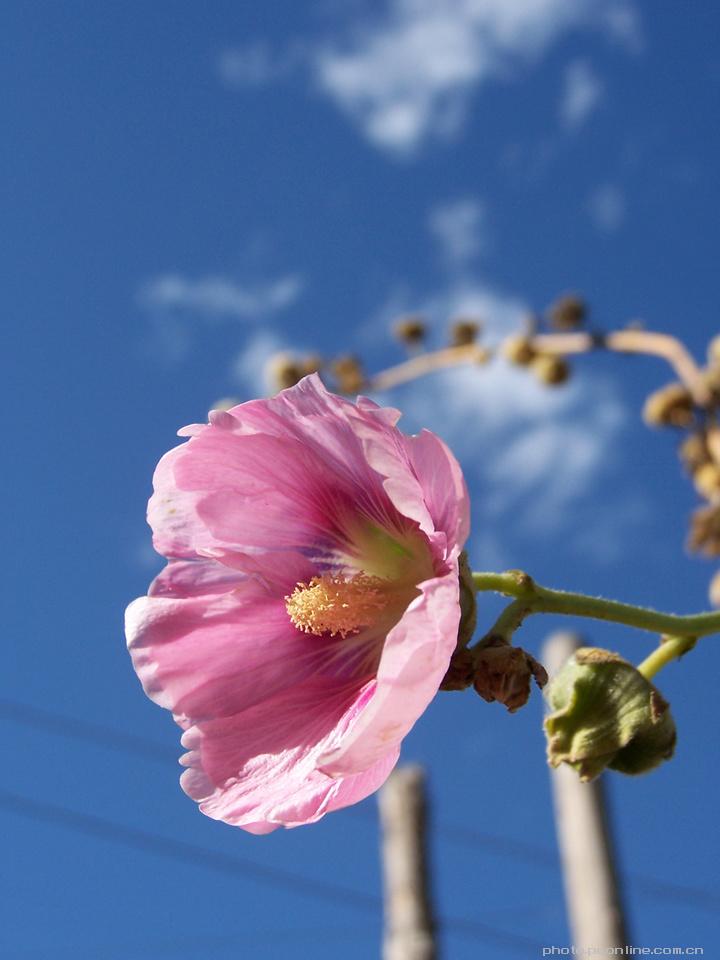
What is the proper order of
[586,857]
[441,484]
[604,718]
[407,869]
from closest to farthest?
[441,484] < [604,718] < [586,857] < [407,869]

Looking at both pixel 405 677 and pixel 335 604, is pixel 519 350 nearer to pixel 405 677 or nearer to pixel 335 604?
pixel 335 604

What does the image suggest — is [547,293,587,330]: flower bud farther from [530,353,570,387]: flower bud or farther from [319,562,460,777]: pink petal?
[319,562,460,777]: pink petal

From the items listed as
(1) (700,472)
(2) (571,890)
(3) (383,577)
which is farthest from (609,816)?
(3) (383,577)

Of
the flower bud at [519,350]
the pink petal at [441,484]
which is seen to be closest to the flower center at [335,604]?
the pink petal at [441,484]

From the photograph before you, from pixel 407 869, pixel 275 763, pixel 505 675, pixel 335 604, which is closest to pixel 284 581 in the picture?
pixel 335 604

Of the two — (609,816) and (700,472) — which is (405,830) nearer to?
(609,816)

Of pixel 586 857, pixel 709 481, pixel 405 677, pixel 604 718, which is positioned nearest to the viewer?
pixel 405 677

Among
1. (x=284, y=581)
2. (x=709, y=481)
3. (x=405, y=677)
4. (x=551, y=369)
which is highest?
(x=551, y=369)
